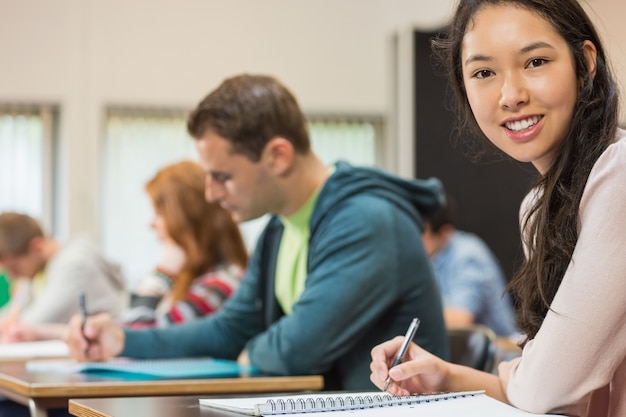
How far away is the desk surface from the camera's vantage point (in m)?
1.26

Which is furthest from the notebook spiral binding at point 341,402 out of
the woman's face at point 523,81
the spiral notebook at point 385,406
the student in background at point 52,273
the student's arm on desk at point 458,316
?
the student's arm on desk at point 458,316

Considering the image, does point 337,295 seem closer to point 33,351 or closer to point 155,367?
point 155,367

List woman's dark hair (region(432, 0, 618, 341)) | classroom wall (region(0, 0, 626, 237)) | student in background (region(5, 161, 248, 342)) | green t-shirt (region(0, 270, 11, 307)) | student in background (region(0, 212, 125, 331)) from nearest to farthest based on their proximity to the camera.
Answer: woman's dark hair (region(432, 0, 618, 341)) → student in background (region(5, 161, 248, 342)) → student in background (region(0, 212, 125, 331)) → green t-shirt (region(0, 270, 11, 307)) → classroom wall (region(0, 0, 626, 237))

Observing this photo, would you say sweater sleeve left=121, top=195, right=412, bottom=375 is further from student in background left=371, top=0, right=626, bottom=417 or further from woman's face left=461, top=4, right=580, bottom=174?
woman's face left=461, top=4, right=580, bottom=174

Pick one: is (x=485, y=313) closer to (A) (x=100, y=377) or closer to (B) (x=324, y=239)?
(B) (x=324, y=239)

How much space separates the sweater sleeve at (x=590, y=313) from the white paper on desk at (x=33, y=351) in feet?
5.30

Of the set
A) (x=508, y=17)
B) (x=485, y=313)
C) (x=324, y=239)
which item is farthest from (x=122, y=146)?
(x=508, y=17)

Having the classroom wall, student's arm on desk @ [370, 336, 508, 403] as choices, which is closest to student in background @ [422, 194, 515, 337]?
the classroom wall

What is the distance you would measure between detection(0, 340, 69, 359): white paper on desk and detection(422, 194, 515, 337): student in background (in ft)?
6.63

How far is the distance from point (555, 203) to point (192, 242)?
1.97 metres

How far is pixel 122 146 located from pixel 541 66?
5.28 meters

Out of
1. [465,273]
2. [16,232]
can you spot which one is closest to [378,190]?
[465,273]

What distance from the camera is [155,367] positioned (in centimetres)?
209

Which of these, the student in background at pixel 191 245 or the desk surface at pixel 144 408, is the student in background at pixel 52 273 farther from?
the desk surface at pixel 144 408
